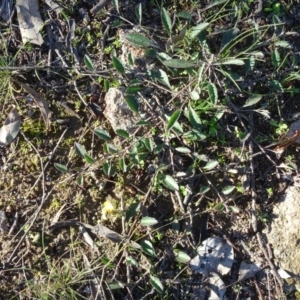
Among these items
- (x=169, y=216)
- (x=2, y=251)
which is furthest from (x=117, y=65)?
(x=2, y=251)

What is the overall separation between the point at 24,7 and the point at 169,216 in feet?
3.75

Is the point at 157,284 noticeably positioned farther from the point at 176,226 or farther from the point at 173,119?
the point at 173,119

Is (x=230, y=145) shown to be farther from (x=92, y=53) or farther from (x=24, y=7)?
(x=24, y=7)

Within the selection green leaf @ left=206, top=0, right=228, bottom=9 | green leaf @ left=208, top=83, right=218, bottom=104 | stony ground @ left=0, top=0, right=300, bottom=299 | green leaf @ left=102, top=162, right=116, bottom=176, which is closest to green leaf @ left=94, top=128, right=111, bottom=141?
stony ground @ left=0, top=0, right=300, bottom=299

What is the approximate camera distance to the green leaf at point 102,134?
2.25 meters

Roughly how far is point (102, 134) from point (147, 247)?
0.51 m

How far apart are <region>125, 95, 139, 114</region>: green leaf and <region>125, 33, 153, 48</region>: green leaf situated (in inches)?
9.4

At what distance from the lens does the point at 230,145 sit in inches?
92.7

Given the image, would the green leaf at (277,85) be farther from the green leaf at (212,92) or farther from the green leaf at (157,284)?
the green leaf at (157,284)

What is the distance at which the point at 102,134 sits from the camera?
226 cm

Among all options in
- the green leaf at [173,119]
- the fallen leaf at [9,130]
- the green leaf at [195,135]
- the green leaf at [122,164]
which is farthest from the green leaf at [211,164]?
the fallen leaf at [9,130]

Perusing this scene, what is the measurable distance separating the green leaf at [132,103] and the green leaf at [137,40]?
239 mm

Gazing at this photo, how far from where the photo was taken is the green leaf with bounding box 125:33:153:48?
2.29m

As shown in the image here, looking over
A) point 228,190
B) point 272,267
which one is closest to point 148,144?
point 228,190
